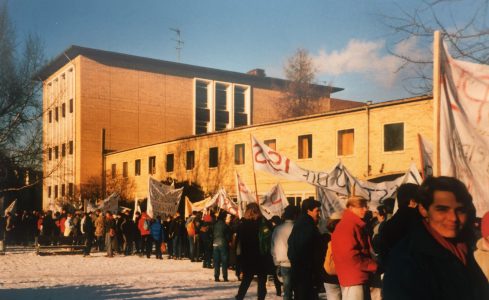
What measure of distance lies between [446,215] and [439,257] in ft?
1.03

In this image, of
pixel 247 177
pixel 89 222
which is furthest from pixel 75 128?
pixel 89 222

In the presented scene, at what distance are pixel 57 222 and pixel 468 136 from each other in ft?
90.4

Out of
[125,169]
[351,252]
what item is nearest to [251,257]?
[351,252]

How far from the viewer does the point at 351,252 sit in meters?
6.54

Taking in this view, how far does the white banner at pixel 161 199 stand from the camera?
2667 cm

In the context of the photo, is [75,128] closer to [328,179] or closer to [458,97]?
[328,179]

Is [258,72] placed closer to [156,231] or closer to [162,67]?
[162,67]

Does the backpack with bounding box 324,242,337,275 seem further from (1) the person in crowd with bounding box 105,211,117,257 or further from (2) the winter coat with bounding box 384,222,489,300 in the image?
(1) the person in crowd with bounding box 105,211,117,257

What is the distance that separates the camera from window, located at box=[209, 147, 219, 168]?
40.7 meters

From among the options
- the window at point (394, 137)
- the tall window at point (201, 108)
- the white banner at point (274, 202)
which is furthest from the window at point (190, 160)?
the white banner at point (274, 202)

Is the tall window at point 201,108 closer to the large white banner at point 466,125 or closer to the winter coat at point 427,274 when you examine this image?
A: the large white banner at point 466,125

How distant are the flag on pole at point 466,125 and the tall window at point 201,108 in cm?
5275

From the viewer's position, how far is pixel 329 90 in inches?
2438

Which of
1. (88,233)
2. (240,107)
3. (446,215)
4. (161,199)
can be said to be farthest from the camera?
(240,107)
